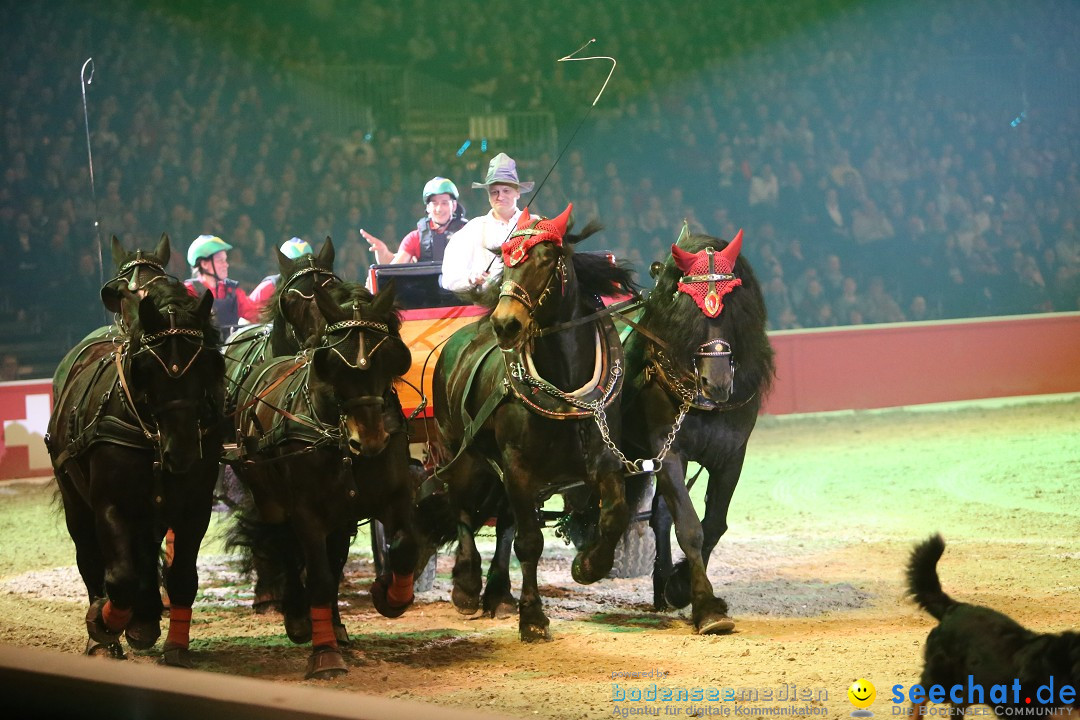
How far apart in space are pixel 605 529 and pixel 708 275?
4.24 feet

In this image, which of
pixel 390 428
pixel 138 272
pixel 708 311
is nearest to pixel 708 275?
pixel 708 311

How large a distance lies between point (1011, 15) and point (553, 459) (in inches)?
574

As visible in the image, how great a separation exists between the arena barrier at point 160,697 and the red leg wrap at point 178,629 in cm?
278

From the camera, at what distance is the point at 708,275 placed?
572cm

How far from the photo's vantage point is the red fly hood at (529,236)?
5348mm

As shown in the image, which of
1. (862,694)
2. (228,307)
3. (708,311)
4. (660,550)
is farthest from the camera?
(228,307)

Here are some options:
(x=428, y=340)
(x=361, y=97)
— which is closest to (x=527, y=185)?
(x=428, y=340)

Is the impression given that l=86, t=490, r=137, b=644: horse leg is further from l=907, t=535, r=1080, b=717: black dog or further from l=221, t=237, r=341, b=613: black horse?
l=907, t=535, r=1080, b=717: black dog

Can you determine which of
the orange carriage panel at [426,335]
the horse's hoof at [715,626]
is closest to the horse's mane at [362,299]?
the orange carriage panel at [426,335]

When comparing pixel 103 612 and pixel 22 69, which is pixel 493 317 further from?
pixel 22 69

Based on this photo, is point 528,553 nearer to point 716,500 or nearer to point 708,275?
point 716,500

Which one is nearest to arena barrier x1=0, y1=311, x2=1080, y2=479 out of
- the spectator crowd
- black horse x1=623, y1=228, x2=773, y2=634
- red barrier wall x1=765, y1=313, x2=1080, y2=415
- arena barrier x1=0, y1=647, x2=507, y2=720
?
red barrier wall x1=765, y1=313, x2=1080, y2=415

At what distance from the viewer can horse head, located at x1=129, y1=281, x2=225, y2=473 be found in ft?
15.9

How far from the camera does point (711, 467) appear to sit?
6.09 m
